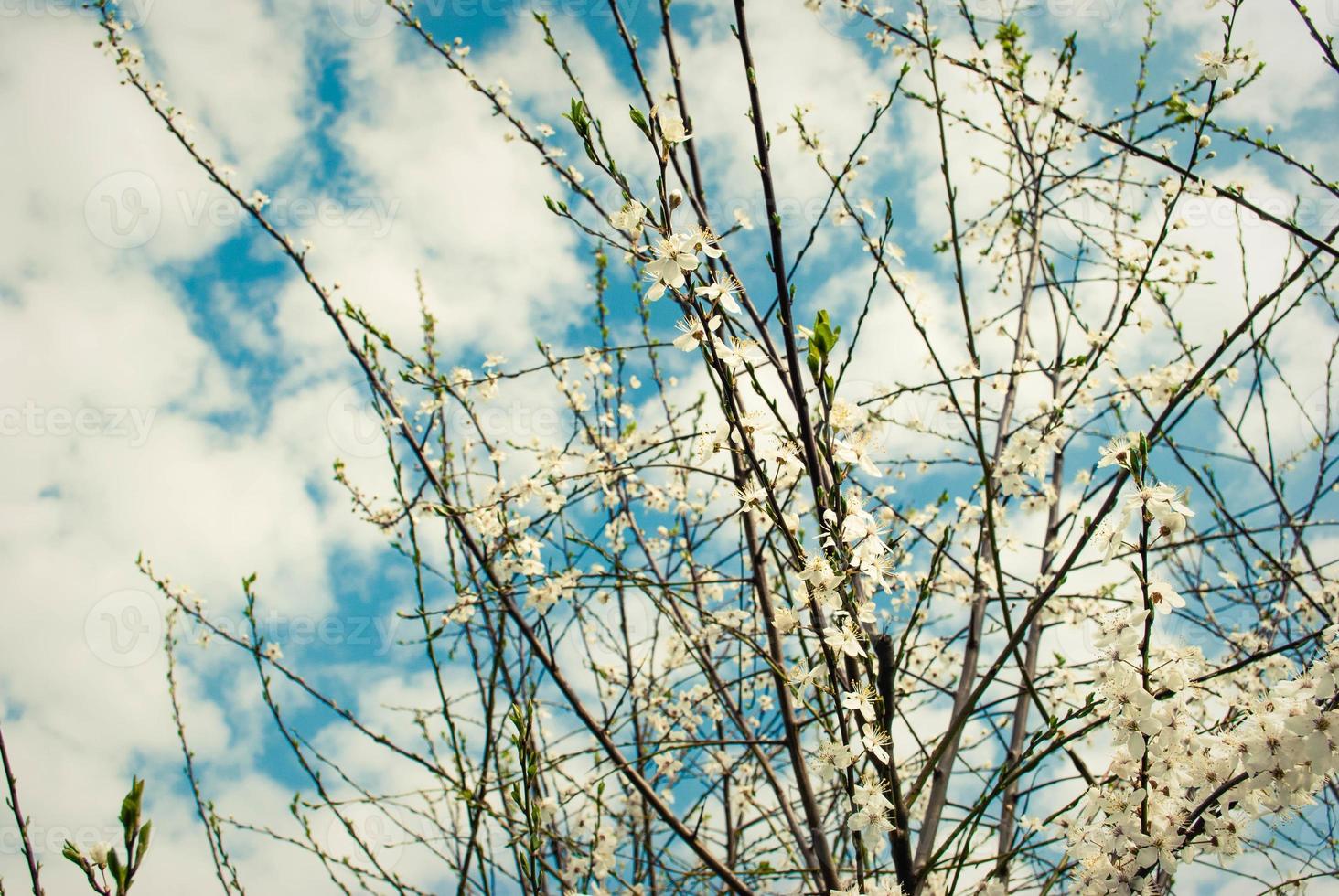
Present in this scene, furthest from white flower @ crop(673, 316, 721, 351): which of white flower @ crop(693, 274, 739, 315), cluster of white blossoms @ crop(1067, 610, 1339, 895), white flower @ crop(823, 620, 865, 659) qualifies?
cluster of white blossoms @ crop(1067, 610, 1339, 895)

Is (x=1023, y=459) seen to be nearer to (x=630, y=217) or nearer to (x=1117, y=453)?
(x=1117, y=453)

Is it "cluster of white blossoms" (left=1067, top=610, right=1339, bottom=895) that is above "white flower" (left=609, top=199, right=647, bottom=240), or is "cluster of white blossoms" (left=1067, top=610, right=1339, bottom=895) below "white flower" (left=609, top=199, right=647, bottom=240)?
below

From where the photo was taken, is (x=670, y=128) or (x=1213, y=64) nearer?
(x=670, y=128)

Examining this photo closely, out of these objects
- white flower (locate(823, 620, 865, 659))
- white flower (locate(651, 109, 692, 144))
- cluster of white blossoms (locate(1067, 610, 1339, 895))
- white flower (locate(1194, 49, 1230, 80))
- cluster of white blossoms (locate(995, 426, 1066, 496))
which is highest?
white flower (locate(1194, 49, 1230, 80))

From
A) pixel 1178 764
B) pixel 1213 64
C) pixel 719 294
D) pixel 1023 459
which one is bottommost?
pixel 1178 764

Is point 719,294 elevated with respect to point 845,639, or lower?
elevated

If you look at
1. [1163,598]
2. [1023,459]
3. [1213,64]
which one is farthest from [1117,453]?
[1213,64]

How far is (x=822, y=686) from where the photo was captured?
Result: 1.57 meters

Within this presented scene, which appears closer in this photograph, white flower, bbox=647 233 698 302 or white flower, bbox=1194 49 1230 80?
white flower, bbox=647 233 698 302

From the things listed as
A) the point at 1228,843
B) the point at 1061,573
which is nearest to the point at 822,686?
the point at 1061,573

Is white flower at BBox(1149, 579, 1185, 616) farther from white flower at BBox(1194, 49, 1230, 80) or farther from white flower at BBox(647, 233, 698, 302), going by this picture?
white flower at BBox(1194, 49, 1230, 80)

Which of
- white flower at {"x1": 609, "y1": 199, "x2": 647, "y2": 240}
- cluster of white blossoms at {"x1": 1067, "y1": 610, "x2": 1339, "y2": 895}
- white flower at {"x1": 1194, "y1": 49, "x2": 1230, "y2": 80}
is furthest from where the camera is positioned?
white flower at {"x1": 1194, "y1": 49, "x2": 1230, "y2": 80}

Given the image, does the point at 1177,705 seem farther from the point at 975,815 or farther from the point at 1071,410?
the point at 1071,410

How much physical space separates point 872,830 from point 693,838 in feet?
1.63
